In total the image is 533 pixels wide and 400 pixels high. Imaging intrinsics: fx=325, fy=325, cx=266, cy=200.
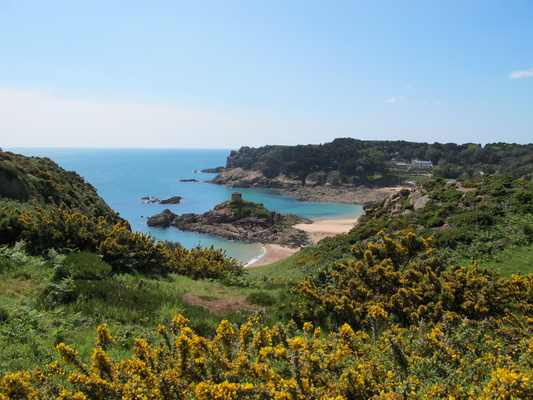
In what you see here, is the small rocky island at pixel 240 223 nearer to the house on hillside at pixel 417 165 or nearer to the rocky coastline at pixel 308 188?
the rocky coastline at pixel 308 188

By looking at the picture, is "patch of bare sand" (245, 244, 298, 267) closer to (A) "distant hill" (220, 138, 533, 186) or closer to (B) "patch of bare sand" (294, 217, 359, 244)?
(B) "patch of bare sand" (294, 217, 359, 244)

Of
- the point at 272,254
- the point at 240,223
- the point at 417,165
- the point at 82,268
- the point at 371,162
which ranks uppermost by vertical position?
the point at 371,162

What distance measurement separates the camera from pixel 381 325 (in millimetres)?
8008

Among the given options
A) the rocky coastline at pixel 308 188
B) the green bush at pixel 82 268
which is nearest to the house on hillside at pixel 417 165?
the rocky coastline at pixel 308 188

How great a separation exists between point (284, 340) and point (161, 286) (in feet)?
24.6

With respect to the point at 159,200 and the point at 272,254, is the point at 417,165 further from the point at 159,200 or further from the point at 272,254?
the point at 272,254

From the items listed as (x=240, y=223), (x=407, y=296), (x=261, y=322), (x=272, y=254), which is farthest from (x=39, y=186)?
(x=240, y=223)

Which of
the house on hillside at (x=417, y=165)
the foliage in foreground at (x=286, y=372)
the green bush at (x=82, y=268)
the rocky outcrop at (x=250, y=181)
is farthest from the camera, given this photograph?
the house on hillside at (x=417, y=165)

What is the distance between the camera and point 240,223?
6431cm

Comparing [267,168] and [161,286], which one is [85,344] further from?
[267,168]

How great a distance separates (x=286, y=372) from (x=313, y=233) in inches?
2220

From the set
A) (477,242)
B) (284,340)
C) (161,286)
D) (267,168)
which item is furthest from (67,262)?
(267,168)

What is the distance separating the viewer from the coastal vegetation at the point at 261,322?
13.2 ft

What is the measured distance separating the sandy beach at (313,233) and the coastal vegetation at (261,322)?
25802mm
